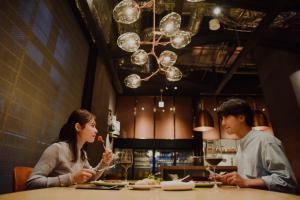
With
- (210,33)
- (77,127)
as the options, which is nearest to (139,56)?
(77,127)

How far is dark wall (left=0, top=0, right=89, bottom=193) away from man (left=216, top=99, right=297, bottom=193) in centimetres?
177

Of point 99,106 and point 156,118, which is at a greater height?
point 156,118

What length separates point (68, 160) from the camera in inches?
75.0

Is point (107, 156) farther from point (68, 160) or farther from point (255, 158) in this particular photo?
point (255, 158)

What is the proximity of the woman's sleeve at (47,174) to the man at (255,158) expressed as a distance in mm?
1011

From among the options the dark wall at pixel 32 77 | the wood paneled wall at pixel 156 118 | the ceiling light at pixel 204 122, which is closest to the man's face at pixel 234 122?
the dark wall at pixel 32 77

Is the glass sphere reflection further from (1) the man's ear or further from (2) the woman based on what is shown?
(1) the man's ear

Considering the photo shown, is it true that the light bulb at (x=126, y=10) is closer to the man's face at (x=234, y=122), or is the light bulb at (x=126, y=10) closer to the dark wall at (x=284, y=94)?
the man's face at (x=234, y=122)

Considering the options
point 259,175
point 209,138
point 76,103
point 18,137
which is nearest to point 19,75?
point 18,137

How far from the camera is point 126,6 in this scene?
207 cm

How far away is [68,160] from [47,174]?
29 cm

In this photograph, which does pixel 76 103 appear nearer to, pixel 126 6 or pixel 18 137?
pixel 18 137

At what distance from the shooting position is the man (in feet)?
4.73

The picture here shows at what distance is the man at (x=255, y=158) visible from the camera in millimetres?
1440
